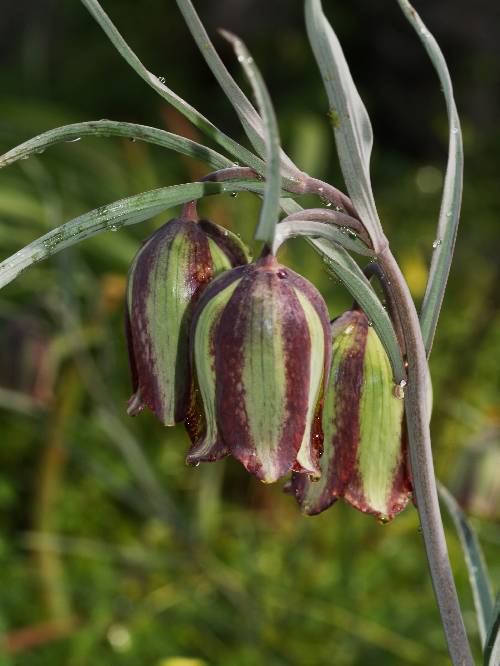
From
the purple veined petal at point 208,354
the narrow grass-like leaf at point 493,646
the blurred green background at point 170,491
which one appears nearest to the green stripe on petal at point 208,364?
the purple veined petal at point 208,354

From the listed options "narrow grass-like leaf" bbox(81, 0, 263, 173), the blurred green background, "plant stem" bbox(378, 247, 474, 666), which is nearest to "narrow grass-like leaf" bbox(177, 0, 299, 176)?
"narrow grass-like leaf" bbox(81, 0, 263, 173)

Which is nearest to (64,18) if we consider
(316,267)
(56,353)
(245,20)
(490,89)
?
(245,20)

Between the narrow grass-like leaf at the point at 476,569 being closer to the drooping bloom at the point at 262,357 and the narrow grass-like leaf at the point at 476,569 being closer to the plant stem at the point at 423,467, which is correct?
the plant stem at the point at 423,467

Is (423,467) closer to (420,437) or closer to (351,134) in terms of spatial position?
(420,437)

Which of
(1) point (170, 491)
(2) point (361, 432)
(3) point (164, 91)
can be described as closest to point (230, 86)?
(3) point (164, 91)

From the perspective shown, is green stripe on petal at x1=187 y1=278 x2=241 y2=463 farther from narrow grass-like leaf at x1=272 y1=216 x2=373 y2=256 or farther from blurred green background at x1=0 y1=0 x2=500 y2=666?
blurred green background at x1=0 y1=0 x2=500 y2=666
